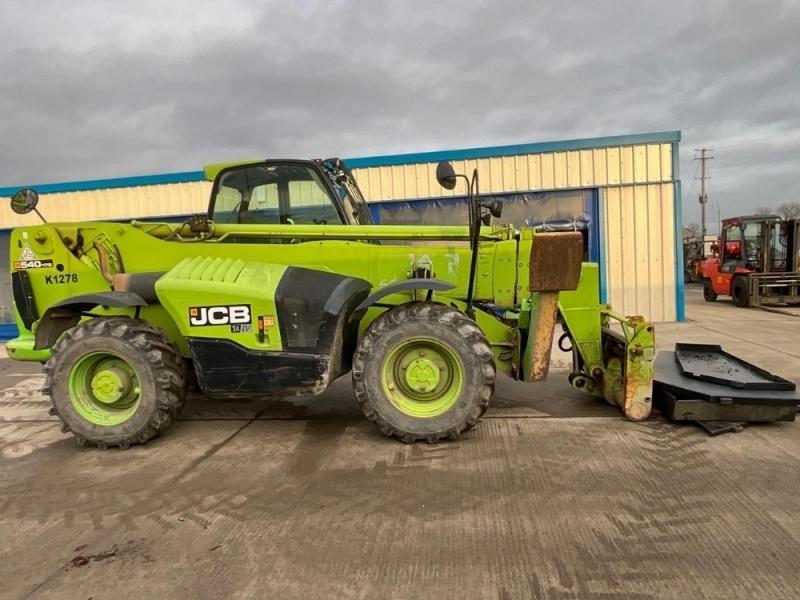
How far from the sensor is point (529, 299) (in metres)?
4.72

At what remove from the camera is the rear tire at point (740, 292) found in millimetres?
15203

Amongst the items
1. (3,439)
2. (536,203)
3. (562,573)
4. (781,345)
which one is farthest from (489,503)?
(536,203)

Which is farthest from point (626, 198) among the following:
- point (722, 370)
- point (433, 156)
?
point (722, 370)

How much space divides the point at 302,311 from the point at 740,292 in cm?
1568

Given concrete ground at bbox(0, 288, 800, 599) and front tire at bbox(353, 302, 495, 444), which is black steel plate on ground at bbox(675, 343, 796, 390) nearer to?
concrete ground at bbox(0, 288, 800, 599)

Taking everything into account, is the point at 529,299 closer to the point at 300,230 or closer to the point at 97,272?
the point at 300,230

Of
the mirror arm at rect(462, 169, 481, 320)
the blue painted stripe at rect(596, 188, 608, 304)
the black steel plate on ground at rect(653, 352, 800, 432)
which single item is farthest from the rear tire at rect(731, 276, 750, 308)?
the mirror arm at rect(462, 169, 481, 320)

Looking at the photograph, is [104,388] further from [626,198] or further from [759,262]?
[759,262]

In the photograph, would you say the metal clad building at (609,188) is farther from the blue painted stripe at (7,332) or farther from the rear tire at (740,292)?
the blue painted stripe at (7,332)

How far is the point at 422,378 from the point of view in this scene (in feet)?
13.6

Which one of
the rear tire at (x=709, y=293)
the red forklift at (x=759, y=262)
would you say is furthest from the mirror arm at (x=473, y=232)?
the rear tire at (x=709, y=293)

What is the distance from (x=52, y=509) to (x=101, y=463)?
0.73 m

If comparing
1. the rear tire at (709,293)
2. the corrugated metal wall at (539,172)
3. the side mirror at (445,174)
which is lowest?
the rear tire at (709,293)

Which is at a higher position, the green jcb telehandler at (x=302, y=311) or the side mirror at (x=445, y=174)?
the side mirror at (x=445, y=174)
